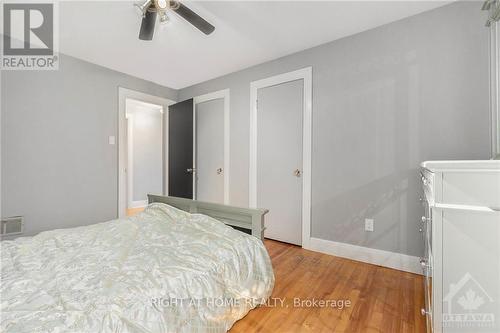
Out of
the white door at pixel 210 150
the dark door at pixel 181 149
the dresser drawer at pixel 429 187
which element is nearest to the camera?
the dresser drawer at pixel 429 187

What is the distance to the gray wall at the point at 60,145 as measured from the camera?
7.96 ft

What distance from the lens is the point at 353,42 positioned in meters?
2.41

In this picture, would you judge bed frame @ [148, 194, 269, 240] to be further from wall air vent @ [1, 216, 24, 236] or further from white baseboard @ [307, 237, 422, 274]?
wall air vent @ [1, 216, 24, 236]

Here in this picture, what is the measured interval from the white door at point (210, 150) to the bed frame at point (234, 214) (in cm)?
157

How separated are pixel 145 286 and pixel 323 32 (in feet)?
8.73

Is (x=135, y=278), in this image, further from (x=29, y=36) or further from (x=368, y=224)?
(x=29, y=36)

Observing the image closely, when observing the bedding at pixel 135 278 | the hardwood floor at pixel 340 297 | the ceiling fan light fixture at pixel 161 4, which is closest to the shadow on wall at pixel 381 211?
the hardwood floor at pixel 340 297

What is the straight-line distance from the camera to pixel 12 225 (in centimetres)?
241

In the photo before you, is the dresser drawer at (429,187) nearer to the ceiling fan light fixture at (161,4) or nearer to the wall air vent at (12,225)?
the ceiling fan light fixture at (161,4)

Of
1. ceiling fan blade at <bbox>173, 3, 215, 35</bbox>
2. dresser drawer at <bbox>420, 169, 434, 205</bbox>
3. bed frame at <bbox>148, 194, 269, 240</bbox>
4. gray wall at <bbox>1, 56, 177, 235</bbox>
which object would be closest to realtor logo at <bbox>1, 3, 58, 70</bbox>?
gray wall at <bbox>1, 56, 177, 235</bbox>

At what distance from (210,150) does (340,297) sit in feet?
8.91

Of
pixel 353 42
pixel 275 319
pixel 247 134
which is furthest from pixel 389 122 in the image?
pixel 275 319

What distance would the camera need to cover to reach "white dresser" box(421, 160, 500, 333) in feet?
2.79

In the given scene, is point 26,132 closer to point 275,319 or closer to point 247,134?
point 247,134
